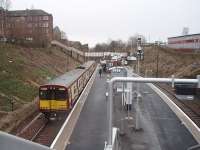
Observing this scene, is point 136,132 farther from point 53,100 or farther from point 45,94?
point 45,94

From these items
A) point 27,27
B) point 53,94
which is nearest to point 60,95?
point 53,94

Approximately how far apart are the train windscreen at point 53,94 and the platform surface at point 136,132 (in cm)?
239

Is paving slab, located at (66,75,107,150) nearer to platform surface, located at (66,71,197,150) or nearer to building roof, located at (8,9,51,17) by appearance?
platform surface, located at (66,71,197,150)

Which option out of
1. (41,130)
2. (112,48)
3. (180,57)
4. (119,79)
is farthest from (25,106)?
(112,48)

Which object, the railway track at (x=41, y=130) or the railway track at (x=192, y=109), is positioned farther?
the railway track at (x=192, y=109)

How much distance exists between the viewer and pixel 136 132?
1961 centimetres

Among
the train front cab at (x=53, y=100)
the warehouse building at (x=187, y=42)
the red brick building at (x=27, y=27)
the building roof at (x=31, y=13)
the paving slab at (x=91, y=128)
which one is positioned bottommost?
the paving slab at (x=91, y=128)

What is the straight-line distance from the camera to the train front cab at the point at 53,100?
2209 cm

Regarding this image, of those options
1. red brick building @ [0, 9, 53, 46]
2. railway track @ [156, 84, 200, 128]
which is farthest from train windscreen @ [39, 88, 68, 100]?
red brick building @ [0, 9, 53, 46]

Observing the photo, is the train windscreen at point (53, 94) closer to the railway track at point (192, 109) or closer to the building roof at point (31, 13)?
the railway track at point (192, 109)

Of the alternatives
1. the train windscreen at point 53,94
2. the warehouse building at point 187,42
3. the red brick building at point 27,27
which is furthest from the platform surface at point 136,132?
the red brick building at point 27,27

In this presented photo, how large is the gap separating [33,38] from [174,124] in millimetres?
54531

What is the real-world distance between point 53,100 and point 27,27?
2203 inches

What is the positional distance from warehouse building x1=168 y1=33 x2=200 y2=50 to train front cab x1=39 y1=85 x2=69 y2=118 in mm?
42110
